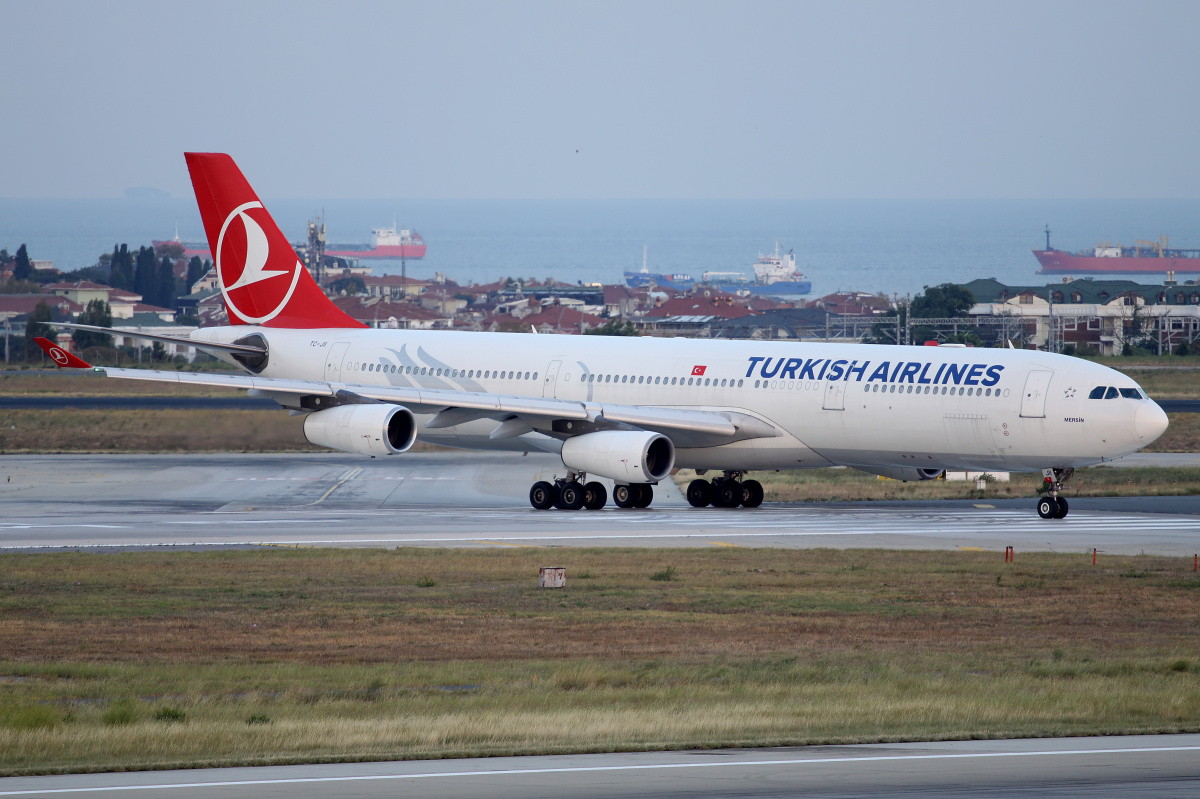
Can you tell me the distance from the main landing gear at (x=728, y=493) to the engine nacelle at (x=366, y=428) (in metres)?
7.93

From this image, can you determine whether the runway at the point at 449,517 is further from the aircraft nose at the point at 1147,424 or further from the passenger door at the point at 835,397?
the passenger door at the point at 835,397

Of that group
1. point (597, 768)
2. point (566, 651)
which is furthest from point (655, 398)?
point (597, 768)

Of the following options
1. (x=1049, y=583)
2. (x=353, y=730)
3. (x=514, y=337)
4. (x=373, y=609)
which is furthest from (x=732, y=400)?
(x=353, y=730)

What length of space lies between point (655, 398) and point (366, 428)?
7.71m

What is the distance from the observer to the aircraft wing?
36.4m

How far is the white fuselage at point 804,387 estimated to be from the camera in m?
33.6

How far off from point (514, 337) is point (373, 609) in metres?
Result: 20.6

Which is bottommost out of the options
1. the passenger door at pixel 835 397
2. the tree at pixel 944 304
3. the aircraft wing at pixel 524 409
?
the aircraft wing at pixel 524 409

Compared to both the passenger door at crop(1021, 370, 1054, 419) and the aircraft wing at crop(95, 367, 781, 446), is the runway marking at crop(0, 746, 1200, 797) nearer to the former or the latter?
the passenger door at crop(1021, 370, 1054, 419)

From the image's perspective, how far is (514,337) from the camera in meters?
41.9

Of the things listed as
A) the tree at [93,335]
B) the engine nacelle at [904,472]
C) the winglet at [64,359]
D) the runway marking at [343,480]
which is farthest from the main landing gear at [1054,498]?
the tree at [93,335]

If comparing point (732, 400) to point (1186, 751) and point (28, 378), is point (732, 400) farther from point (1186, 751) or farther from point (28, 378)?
point (28, 378)

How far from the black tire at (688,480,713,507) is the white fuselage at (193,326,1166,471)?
1.37 m

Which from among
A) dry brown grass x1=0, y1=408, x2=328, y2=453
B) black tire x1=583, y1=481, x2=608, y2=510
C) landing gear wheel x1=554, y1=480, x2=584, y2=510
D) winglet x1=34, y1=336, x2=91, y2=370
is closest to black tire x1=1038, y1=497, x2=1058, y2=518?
black tire x1=583, y1=481, x2=608, y2=510
